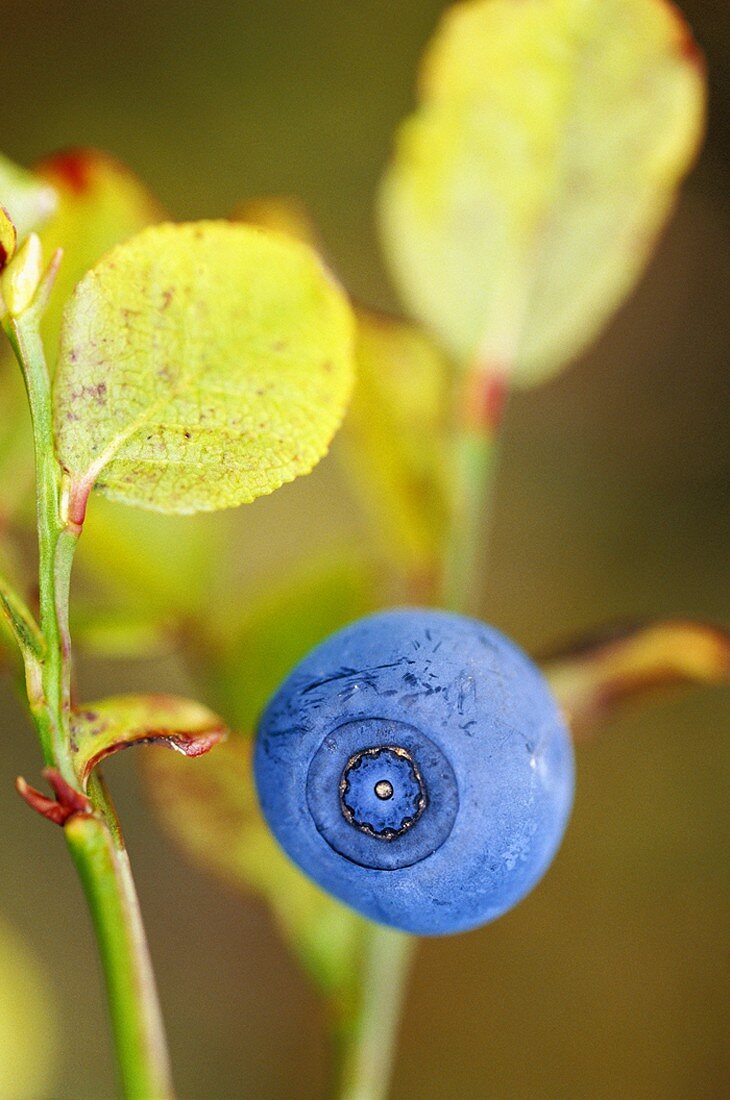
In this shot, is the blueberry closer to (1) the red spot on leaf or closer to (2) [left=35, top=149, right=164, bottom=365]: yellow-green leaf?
(1) the red spot on leaf

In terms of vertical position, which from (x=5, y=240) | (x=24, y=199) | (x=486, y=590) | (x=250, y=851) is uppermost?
(x=486, y=590)

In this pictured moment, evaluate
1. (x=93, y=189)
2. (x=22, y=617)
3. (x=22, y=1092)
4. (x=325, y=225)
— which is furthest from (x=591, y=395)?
(x=22, y=617)

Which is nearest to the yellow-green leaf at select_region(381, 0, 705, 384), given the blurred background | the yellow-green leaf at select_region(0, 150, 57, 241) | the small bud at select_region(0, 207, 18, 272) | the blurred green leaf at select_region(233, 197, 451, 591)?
the blurred green leaf at select_region(233, 197, 451, 591)

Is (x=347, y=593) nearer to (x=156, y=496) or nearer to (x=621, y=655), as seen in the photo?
(x=621, y=655)

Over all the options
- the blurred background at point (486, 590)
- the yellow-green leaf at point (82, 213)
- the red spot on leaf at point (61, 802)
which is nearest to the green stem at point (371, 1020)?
the red spot on leaf at point (61, 802)

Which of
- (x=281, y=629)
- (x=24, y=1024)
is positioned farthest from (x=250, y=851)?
(x=24, y=1024)

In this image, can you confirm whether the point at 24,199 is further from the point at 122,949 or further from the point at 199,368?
the point at 122,949

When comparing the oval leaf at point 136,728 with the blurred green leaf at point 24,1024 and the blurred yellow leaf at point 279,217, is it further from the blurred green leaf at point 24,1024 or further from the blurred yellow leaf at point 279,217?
the blurred green leaf at point 24,1024
